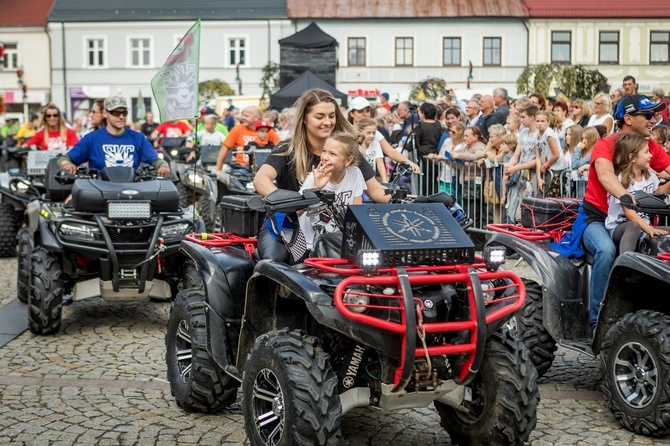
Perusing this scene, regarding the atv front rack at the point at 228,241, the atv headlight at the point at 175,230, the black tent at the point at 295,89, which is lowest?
the atv headlight at the point at 175,230

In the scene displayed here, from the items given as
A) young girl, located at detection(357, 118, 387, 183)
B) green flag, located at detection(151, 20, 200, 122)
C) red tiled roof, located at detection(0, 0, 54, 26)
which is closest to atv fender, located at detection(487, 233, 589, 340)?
green flag, located at detection(151, 20, 200, 122)

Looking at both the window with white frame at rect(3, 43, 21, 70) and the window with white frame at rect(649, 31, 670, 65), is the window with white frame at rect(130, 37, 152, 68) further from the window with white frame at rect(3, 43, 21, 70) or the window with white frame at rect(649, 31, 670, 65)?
the window with white frame at rect(649, 31, 670, 65)

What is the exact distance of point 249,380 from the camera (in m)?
4.94

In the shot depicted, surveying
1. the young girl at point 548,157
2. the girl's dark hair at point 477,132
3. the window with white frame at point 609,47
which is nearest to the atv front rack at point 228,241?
the young girl at point 548,157

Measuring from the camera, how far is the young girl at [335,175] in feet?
17.7

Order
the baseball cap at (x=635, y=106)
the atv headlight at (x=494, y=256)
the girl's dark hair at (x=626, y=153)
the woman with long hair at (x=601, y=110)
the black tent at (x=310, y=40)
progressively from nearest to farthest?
the atv headlight at (x=494, y=256) → the girl's dark hair at (x=626, y=153) → the baseball cap at (x=635, y=106) → the woman with long hair at (x=601, y=110) → the black tent at (x=310, y=40)

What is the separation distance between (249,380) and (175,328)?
4.71 ft

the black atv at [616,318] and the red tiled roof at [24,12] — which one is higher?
the red tiled roof at [24,12]

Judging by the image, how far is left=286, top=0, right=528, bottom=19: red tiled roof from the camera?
59.5m

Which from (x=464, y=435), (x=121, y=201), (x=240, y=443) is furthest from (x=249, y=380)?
(x=121, y=201)

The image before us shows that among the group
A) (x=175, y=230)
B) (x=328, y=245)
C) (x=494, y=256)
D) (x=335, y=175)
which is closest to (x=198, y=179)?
(x=175, y=230)

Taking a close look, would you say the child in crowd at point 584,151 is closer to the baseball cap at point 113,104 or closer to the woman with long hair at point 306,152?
the baseball cap at point 113,104

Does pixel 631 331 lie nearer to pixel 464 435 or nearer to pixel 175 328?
pixel 464 435

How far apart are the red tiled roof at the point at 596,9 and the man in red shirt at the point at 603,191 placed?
54.0m
